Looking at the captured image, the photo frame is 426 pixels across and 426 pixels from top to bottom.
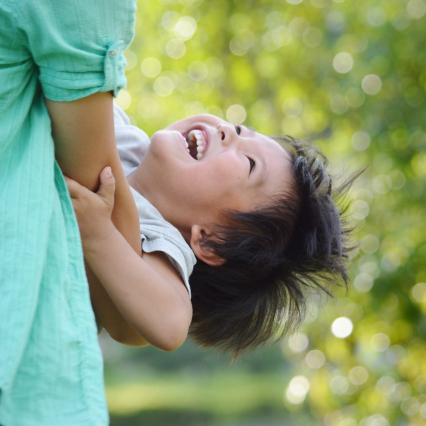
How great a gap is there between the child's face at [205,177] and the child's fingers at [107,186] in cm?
39

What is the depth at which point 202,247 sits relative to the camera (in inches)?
55.9

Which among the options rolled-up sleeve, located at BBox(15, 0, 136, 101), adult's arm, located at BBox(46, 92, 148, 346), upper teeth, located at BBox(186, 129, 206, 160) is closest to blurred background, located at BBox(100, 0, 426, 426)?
upper teeth, located at BBox(186, 129, 206, 160)

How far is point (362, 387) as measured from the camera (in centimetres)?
345

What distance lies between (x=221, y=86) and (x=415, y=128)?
1.59m

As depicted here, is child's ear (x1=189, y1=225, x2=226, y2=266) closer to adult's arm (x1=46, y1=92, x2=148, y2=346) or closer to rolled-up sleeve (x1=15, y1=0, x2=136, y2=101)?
adult's arm (x1=46, y1=92, x2=148, y2=346)

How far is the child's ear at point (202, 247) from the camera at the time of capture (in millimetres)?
1412

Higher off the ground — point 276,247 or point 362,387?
point 276,247

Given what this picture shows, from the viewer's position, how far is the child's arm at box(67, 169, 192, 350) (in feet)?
3.24

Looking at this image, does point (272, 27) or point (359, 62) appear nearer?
point (359, 62)

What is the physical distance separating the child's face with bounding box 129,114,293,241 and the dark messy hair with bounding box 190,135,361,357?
4cm

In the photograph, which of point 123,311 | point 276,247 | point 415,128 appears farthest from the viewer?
point 415,128

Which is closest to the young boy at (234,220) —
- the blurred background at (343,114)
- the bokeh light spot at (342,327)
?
the blurred background at (343,114)

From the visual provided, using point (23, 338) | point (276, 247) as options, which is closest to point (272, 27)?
point (276, 247)

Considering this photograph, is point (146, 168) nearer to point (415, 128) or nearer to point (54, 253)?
point (54, 253)
